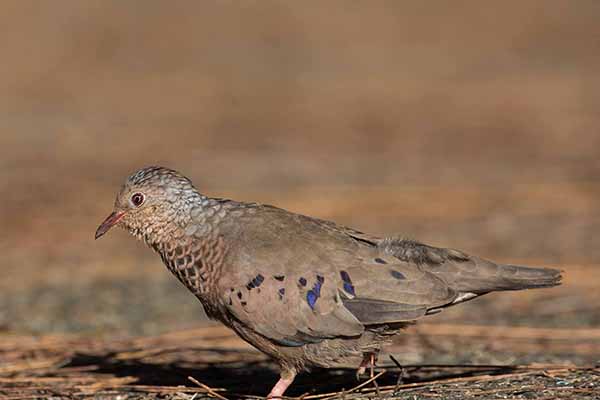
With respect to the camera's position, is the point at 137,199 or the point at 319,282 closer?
the point at 319,282

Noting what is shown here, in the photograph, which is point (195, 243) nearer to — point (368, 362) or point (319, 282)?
point (319, 282)

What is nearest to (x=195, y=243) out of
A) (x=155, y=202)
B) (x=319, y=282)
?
(x=155, y=202)

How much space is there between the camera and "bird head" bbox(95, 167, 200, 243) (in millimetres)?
5000

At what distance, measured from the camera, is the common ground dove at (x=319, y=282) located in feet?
15.1

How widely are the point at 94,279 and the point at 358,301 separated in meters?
3.74

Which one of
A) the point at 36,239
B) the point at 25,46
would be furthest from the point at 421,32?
the point at 36,239

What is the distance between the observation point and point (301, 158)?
11531 mm

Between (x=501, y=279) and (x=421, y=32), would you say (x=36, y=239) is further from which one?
(x=421, y=32)

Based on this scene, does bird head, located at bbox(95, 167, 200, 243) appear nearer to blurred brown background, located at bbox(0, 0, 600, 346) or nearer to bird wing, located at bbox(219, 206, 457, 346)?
bird wing, located at bbox(219, 206, 457, 346)

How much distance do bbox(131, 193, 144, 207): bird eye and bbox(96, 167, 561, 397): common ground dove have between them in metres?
0.29

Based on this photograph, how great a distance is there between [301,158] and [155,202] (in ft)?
21.5

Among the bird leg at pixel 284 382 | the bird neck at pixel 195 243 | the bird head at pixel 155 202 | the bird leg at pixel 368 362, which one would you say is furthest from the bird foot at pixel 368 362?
the bird head at pixel 155 202

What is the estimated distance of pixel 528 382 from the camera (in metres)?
4.77

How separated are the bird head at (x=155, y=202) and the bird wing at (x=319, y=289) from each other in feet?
1.38
